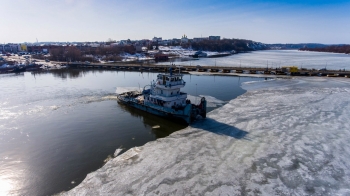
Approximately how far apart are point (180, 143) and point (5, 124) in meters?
19.1

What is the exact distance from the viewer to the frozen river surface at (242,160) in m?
11.6

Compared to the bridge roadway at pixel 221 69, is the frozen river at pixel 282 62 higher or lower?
higher

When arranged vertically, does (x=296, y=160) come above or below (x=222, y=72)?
below

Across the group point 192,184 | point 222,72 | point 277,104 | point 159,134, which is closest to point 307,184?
point 192,184

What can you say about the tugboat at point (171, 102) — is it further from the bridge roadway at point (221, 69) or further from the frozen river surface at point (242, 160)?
the bridge roadway at point (221, 69)

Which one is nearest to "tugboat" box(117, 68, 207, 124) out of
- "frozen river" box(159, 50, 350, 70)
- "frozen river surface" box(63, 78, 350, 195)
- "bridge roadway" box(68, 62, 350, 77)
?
"frozen river surface" box(63, 78, 350, 195)

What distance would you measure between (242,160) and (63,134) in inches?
627

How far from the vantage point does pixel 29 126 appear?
71.4 feet

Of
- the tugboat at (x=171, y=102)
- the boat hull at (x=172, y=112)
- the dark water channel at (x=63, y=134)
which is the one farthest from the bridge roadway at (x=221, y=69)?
the dark water channel at (x=63, y=134)

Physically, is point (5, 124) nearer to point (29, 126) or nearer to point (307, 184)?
point (29, 126)

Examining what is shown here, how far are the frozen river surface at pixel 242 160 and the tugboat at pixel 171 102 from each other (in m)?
1.43

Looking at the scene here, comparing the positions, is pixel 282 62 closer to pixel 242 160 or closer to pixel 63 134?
pixel 242 160

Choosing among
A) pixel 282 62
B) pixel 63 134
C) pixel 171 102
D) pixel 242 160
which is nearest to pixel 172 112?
pixel 171 102

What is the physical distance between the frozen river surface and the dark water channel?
6.40 feet
